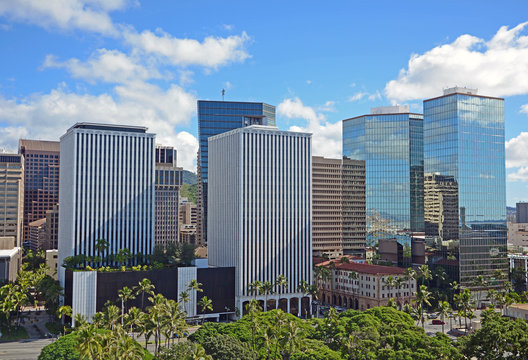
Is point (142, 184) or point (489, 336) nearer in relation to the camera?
point (489, 336)

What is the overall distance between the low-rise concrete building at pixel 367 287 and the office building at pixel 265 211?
19949 mm

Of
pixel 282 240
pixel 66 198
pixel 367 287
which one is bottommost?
pixel 367 287

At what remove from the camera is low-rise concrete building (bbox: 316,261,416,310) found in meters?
180

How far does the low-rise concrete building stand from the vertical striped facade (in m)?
69.0

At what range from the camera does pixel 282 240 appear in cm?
17550

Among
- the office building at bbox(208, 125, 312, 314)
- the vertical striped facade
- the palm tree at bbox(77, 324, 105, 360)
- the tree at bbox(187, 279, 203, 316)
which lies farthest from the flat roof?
the palm tree at bbox(77, 324, 105, 360)

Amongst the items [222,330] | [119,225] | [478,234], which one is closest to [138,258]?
[119,225]

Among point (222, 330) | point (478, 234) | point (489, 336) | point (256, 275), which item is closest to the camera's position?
point (489, 336)

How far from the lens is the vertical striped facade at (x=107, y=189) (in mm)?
170750

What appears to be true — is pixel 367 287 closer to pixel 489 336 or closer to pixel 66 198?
pixel 489 336

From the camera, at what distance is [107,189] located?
17550 centimetres

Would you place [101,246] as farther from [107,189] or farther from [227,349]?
[227,349]

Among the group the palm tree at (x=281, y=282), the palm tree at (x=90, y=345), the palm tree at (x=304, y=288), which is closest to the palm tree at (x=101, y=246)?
the palm tree at (x=281, y=282)

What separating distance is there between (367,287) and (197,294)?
61422 mm
